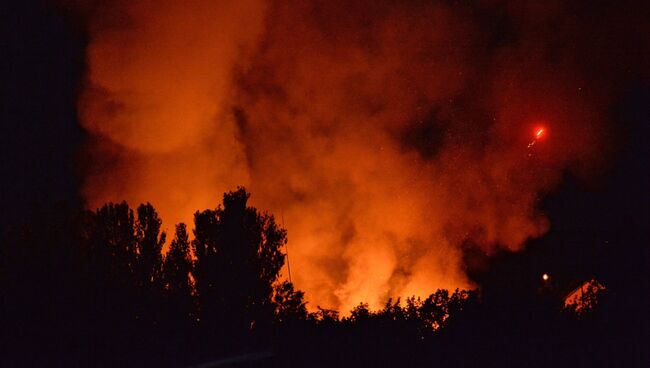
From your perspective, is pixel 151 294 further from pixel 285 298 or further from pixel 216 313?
pixel 285 298

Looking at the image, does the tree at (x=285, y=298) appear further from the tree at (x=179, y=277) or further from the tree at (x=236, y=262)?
the tree at (x=179, y=277)

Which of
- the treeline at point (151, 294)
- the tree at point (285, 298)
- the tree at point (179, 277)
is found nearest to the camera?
the treeline at point (151, 294)

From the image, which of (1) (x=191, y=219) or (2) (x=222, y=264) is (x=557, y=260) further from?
(1) (x=191, y=219)

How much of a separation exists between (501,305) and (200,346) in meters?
6.94

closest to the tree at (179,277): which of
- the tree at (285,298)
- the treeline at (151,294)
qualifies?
the treeline at (151,294)

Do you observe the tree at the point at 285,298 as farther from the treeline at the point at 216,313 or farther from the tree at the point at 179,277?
the tree at the point at 179,277

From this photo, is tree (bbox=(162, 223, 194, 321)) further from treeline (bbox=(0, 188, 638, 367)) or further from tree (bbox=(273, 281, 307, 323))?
tree (bbox=(273, 281, 307, 323))

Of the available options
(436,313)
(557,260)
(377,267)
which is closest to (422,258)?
(377,267)

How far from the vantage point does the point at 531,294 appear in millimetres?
9234

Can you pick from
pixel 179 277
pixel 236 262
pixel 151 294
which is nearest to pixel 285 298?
pixel 236 262

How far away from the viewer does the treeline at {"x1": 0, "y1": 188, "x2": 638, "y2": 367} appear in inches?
320

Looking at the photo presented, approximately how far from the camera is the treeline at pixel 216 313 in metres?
8.12

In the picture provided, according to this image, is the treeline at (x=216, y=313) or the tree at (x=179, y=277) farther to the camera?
the tree at (x=179, y=277)

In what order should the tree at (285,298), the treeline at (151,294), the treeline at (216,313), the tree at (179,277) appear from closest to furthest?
the treeline at (216,313), the treeline at (151,294), the tree at (179,277), the tree at (285,298)
